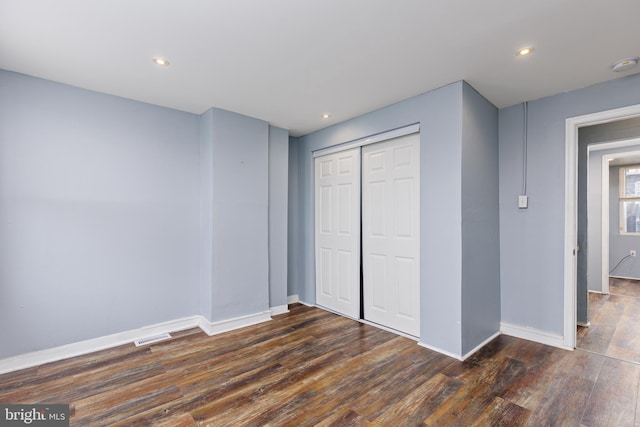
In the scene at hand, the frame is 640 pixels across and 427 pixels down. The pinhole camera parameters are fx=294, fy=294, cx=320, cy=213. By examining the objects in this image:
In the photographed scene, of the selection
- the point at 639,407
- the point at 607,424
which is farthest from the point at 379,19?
the point at 639,407

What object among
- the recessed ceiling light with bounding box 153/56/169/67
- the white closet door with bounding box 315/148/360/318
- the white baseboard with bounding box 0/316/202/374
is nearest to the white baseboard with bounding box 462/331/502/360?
the white closet door with bounding box 315/148/360/318

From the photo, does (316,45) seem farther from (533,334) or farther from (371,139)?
(533,334)

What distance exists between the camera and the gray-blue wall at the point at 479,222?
8.87ft

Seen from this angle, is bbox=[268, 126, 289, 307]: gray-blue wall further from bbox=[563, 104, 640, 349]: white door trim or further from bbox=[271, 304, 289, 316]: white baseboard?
bbox=[563, 104, 640, 349]: white door trim

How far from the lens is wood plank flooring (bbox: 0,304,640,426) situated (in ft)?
6.23

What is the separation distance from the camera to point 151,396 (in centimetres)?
212

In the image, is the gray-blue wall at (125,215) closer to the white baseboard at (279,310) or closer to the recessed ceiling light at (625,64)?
the white baseboard at (279,310)

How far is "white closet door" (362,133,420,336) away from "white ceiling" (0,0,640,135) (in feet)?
2.35

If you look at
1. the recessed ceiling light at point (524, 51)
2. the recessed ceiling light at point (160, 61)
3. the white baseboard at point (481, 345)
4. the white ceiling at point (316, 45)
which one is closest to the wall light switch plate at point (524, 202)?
the white ceiling at point (316, 45)

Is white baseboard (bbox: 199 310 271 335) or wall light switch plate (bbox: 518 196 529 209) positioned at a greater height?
wall light switch plate (bbox: 518 196 529 209)

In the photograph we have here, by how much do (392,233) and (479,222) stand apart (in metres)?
0.88

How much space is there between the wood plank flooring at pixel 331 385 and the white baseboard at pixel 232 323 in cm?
21

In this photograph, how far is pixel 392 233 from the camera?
335 centimetres

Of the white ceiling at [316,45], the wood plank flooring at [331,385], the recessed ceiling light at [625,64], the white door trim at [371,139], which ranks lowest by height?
the wood plank flooring at [331,385]
